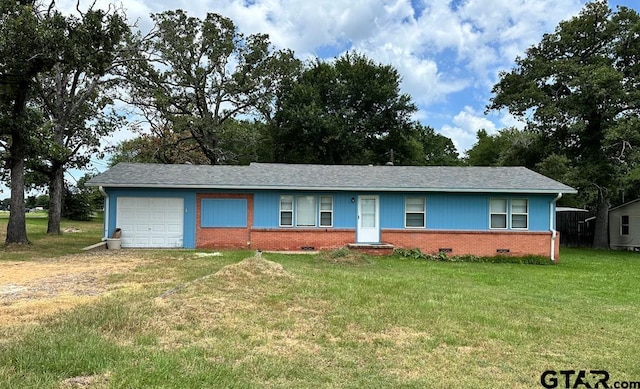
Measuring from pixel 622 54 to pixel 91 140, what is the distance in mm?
30157

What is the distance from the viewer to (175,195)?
16797 millimetres

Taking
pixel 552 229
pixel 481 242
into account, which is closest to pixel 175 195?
pixel 481 242

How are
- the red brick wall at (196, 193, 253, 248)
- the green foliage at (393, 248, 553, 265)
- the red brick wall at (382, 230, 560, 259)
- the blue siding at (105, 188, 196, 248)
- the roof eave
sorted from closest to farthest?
the green foliage at (393, 248, 553, 265) < the roof eave < the blue siding at (105, 188, 196, 248) < the red brick wall at (382, 230, 560, 259) < the red brick wall at (196, 193, 253, 248)

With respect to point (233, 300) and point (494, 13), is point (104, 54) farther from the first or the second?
point (494, 13)

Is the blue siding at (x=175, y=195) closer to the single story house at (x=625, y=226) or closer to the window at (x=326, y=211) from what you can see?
the window at (x=326, y=211)

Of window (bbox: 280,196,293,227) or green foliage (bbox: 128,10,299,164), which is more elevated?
green foliage (bbox: 128,10,299,164)

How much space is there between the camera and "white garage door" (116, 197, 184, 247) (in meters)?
16.7

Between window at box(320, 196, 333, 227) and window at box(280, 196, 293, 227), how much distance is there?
1.16 m

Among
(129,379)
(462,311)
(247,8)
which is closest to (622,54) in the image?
(247,8)

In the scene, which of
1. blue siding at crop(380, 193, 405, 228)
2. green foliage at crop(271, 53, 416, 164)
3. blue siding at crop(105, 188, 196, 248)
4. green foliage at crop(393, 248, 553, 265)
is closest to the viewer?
green foliage at crop(393, 248, 553, 265)

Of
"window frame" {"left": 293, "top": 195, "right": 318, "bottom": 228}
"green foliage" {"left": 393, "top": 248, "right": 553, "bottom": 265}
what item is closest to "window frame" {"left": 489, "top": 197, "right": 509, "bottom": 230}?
"green foliage" {"left": 393, "top": 248, "right": 553, "bottom": 265}

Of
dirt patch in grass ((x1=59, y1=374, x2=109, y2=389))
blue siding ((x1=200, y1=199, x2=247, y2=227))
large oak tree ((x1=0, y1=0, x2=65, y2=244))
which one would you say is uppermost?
large oak tree ((x1=0, y1=0, x2=65, y2=244))

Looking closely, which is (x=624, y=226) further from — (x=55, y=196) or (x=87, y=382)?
(x=55, y=196)

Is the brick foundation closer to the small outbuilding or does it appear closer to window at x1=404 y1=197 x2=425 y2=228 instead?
window at x1=404 y1=197 x2=425 y2=228
